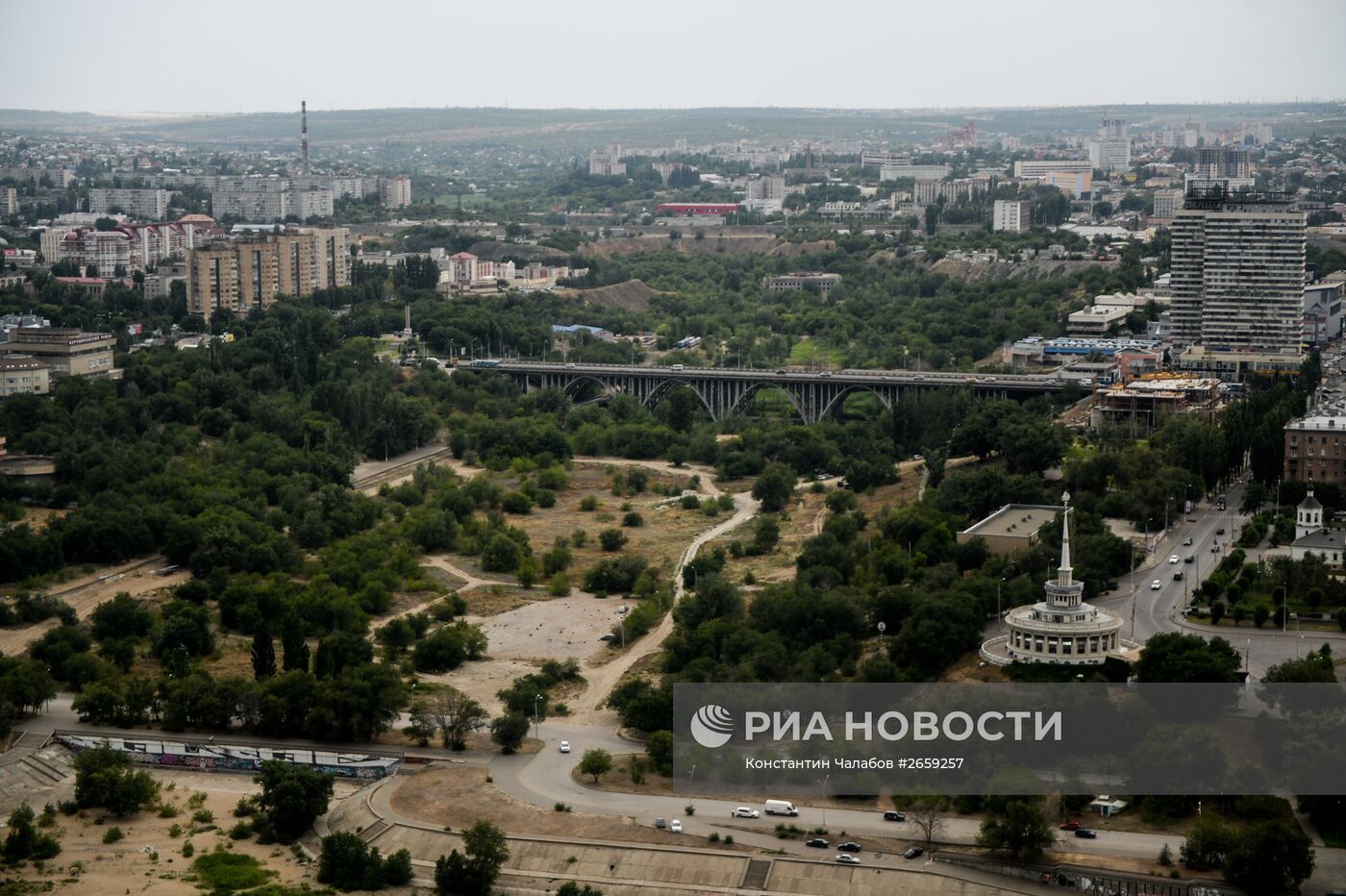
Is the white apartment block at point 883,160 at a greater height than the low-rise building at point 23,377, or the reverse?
the white apartment block at point 883,160

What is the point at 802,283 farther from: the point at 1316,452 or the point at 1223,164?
the point at 1316,452

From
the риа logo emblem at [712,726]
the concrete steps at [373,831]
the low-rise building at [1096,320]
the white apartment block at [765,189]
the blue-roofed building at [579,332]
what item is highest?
the white apartment block at [765,189]

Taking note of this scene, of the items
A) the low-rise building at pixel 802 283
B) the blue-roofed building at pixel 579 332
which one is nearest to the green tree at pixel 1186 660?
the blue-roofed building at pixel 579 332

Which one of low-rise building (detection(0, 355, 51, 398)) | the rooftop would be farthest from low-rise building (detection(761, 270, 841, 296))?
the rooftop

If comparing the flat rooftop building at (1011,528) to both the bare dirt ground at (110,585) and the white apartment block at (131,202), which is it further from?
the white apartment block at (131,202)

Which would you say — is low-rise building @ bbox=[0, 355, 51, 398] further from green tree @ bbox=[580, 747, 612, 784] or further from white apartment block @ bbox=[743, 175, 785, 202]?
white apartment block @ bbox=[743, 175, 785, 202]

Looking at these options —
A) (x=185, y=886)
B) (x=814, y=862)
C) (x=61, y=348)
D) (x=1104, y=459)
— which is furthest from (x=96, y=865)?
(x=61, y=348)
